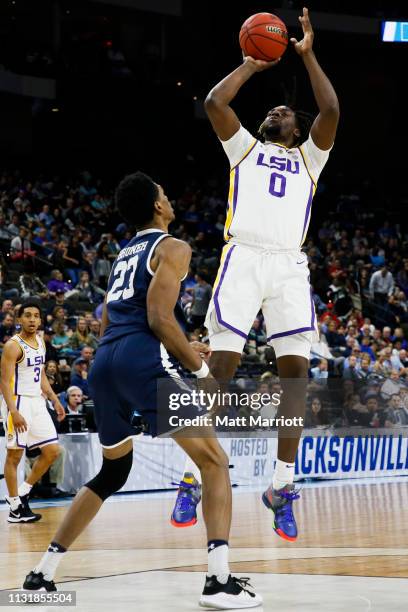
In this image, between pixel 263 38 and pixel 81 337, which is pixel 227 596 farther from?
pixel 81 337

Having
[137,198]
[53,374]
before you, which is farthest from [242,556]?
[53,374]

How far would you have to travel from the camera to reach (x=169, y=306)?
17.1 feet

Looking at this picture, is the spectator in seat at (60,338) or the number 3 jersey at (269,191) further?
the spectator in seat at (60,338)

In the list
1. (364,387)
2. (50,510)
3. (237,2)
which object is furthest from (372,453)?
(237,2)

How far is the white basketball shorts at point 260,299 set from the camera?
629 cm

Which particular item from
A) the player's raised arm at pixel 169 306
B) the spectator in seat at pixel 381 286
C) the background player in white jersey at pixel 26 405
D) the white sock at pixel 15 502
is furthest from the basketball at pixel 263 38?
the spectator in seat at pixel 381 286

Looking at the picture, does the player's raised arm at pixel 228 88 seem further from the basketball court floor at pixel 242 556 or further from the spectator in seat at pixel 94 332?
the spectator in seat at pixel 94 332

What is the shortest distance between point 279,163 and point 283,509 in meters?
2.17

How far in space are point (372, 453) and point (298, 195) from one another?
34.7 ft

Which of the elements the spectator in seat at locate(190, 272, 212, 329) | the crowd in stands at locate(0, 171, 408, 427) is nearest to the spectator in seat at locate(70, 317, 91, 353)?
the crowd in stands at locate(0, 171, 408, 427)

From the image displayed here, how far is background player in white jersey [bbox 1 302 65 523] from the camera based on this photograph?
10.5 m

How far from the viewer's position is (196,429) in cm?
525

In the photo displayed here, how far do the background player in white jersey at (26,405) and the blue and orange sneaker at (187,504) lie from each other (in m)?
4.44

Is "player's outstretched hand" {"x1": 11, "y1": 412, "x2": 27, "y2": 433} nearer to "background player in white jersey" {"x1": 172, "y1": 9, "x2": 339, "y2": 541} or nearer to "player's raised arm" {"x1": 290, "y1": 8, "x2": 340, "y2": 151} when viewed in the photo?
"background player in white jersey" {"x1": 172, "y1": 9, "x2": 339, "y2": 541}
